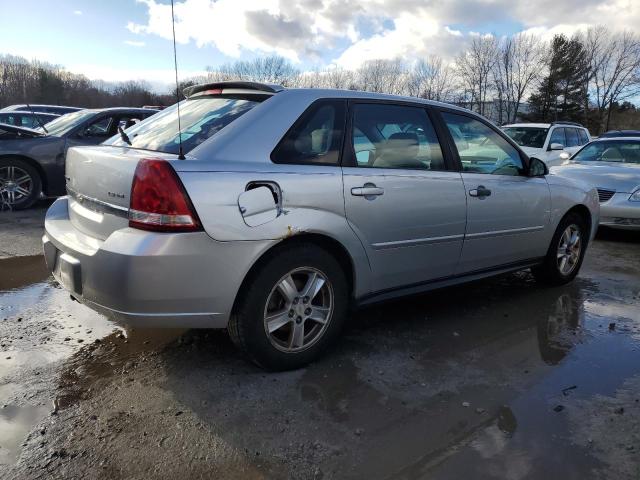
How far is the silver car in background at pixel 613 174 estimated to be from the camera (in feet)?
24.2

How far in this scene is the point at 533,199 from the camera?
4555 millimetres

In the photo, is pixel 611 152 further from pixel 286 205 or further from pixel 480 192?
pixel 286 205

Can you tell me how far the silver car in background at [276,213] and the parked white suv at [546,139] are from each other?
7.97 m

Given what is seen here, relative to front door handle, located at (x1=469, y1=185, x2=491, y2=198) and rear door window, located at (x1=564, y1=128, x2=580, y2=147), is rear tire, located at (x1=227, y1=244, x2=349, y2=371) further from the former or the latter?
rear door window, located at (x1=564, y1=128, x2=580, y2=147)

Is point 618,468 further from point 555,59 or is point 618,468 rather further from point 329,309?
point 555,59

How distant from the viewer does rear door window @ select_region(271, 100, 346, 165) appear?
307 cm

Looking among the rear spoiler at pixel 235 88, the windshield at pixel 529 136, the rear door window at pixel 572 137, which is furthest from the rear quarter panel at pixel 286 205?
the rear door window at pixel 572 137

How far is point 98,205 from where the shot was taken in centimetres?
300

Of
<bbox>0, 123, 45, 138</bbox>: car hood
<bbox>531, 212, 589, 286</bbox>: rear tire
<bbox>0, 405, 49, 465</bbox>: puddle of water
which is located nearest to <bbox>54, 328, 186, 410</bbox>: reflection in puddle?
<bbox>0, 405, 49, 465</bbox>: puddle of water

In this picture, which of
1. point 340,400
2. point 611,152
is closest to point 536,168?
point 340,400

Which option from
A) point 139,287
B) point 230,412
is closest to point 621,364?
point 230,412

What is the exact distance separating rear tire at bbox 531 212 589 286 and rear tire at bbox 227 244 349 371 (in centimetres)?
259

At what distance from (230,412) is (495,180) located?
274cm

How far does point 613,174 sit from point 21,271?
7813mm
